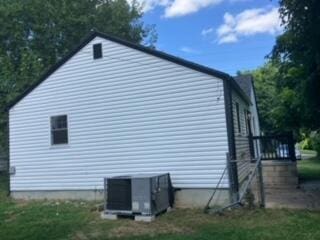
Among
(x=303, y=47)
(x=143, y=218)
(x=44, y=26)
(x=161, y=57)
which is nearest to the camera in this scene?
(x=143, y=218)

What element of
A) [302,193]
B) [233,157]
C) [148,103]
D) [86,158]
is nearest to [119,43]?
[148,103]

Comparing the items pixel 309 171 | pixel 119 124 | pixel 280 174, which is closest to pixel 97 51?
pixel 119 124

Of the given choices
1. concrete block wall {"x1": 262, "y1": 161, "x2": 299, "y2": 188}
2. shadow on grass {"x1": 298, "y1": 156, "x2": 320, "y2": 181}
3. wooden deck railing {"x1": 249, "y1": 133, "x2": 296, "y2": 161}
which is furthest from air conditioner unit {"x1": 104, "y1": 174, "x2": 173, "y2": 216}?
shadow on grass {"x1": 298, "y1": 156, "x2": 320, "y2": 181}

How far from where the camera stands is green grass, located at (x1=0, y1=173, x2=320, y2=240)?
708 centimetres

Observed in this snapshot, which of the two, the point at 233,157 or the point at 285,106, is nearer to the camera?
the point at 233,157

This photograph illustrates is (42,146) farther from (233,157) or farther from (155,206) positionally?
(233,157)

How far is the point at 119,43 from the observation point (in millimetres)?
12008

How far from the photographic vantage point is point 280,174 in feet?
38.5

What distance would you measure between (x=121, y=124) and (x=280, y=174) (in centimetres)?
508

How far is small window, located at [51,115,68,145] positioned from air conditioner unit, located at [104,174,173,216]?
3886 millimetres

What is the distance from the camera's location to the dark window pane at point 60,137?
12727 mm

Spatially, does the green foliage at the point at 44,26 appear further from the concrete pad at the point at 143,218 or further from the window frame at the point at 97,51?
the concrete pad at the point at 143,218

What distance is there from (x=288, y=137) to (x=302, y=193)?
2.76 metres

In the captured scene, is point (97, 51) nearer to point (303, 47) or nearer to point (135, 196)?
point (135, 196)
